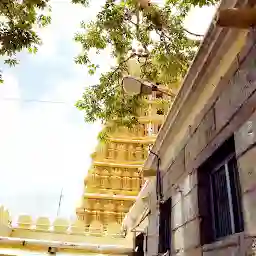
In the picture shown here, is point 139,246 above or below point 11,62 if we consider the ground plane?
below

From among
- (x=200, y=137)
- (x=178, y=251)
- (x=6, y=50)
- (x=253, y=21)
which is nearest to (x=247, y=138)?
(x=253, y=21)

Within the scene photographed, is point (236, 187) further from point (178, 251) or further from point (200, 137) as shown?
point (178, 251)

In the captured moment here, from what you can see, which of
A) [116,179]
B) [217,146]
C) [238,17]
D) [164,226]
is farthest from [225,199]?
[116,179]

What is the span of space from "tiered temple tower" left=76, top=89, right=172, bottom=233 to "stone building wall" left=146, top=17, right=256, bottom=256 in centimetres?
836

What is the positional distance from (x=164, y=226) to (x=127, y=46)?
388 cm

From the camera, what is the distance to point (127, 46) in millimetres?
7090

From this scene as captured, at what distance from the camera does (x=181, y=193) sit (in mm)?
3912

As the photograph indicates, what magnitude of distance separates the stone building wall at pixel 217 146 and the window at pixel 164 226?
0.35 m

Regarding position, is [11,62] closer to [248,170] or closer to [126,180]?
[248,170]

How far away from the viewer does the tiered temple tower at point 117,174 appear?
13.1 meters

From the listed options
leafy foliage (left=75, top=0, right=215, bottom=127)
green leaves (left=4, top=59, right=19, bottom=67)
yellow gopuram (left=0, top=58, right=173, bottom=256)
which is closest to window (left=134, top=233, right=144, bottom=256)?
yellow gopuram (left=0, top=58, right=173, bottom=256)

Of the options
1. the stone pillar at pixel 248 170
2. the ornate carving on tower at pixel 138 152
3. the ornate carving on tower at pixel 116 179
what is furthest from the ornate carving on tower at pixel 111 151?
the stone pillar at pixel 248 170

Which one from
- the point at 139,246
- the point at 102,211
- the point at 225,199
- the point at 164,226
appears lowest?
the point at 225,199

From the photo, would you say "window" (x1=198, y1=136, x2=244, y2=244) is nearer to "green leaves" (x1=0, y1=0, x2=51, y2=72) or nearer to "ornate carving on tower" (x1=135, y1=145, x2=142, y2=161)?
"green leaves" (x1=0, y1=0, x2=51, y2=72)
